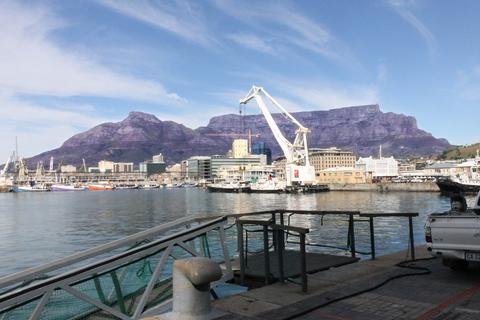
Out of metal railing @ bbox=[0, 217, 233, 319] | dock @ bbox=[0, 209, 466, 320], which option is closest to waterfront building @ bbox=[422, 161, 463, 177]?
dock @ bbox=[0, 209, 466, 320]

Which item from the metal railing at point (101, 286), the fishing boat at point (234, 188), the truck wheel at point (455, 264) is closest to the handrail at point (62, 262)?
the metal railing at point (101, 286)

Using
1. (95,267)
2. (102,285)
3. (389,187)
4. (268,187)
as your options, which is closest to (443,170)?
(389,187)

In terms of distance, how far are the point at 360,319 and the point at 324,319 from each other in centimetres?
53

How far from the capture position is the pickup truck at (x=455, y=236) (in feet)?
28.0

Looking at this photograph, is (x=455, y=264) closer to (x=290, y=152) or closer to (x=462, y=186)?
(x=462, y=186)

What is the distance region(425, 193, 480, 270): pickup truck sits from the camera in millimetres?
8547

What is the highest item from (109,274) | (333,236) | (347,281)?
(109,274)

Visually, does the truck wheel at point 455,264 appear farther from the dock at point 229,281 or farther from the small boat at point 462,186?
the small boat at point 462,186

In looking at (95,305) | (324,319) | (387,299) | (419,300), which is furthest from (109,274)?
(419,300)

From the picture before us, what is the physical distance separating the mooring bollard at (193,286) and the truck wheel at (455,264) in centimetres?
595

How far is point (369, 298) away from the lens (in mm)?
7676

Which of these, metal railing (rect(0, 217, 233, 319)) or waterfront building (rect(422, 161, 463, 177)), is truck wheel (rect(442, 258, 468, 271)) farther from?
waterfront building (rect(422, 161, 463, 177))

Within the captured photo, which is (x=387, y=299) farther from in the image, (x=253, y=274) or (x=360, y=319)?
(x=253, y=274)

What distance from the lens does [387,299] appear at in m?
7.59
